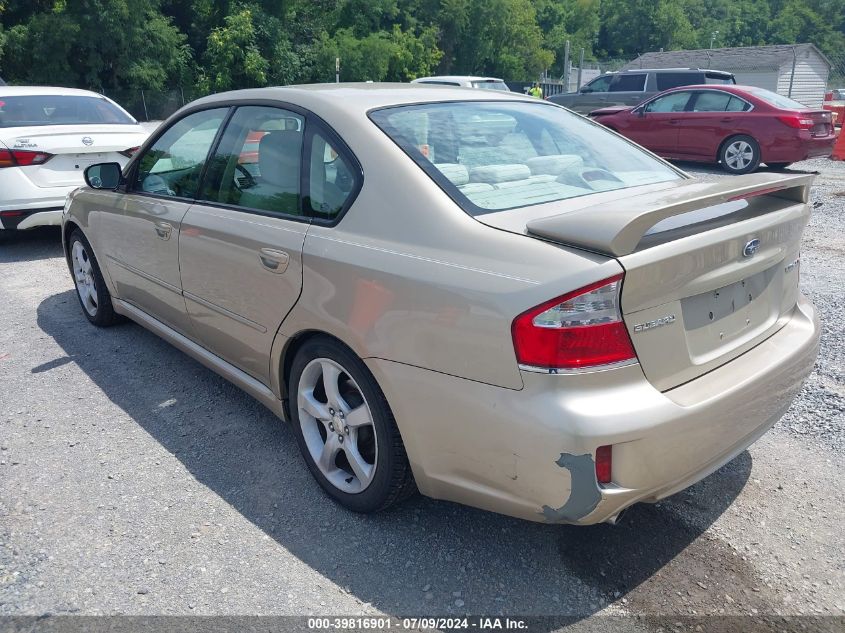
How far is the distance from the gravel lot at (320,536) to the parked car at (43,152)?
3478 mm

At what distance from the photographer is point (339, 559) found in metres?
2.61

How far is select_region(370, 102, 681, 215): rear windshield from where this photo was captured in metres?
2.63

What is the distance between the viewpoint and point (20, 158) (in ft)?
21.8

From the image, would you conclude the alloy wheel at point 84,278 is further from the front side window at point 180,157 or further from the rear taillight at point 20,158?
the rear taillight at point 20,158

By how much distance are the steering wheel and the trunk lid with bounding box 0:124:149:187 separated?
13.5ft

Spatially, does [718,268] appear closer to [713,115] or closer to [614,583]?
[614,583]

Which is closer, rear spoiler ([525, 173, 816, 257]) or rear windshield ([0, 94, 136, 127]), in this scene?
rear spoiler ([525, 173, 816, 257])

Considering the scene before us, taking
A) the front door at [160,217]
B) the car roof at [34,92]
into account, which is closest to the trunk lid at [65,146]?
the car roof at [34,92]

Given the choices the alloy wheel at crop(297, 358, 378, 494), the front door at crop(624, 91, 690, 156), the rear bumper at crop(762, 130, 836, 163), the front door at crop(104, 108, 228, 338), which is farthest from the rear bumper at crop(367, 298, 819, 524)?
the front door at crop(624, 91, 690, 156)

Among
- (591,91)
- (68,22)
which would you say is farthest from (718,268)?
(68,22)

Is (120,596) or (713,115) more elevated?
(713,115)

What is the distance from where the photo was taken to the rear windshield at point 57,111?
280 inches

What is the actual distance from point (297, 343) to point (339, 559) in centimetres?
88

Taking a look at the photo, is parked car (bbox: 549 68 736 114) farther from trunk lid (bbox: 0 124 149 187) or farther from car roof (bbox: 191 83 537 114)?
car roof (bbox: 191 83 537 114)
